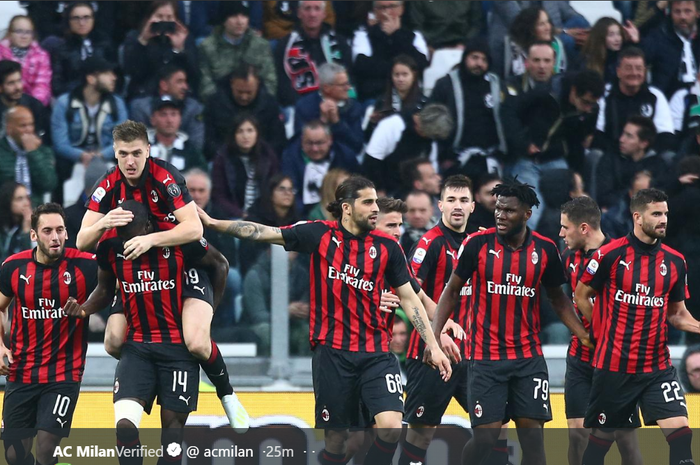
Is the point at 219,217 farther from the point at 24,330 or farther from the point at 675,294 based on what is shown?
the point at 675,294

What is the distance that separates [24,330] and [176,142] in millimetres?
2930

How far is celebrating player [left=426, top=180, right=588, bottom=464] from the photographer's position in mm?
8344

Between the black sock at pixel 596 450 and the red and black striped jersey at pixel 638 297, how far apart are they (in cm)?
56

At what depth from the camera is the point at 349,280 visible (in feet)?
27.1

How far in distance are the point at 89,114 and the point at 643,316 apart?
5434 mm

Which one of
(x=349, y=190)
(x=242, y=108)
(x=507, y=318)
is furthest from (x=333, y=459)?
(x=242, y=108)

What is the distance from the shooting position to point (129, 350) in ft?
26.9

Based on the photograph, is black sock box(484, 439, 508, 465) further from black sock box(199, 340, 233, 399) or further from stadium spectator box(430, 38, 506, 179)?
stadium spectator box(430, 38, 506, 179)

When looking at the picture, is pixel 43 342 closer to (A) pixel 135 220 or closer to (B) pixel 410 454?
(A) pixel 135 220

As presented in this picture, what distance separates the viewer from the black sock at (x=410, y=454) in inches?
359

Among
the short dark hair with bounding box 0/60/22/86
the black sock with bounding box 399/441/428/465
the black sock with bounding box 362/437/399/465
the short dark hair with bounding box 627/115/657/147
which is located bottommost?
the black sock with bounding box 399/441/428/465

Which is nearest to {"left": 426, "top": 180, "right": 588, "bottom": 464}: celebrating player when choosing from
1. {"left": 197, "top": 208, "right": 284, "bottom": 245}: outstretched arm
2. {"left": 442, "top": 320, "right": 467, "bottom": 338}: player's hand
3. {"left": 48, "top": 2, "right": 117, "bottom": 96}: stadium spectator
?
{"left": 442, "top": 320, "right": 467, "bottom": 338}: player's hand

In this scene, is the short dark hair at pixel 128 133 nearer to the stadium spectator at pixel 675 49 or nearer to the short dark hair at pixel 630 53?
the short dark hair at pixel 630 53

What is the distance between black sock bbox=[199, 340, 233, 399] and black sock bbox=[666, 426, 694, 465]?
3100 mm
